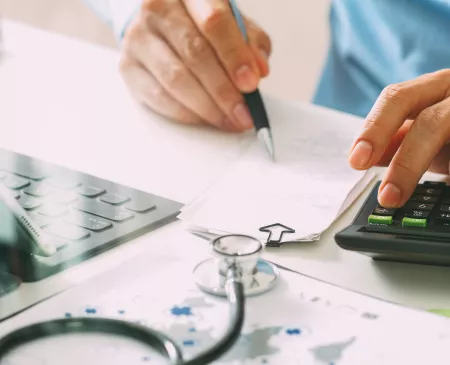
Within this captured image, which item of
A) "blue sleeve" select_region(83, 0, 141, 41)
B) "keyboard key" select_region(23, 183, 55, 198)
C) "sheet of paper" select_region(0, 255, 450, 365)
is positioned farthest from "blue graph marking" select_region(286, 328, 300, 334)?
"blue sleeve" select_region(83, 0, 141, 41)

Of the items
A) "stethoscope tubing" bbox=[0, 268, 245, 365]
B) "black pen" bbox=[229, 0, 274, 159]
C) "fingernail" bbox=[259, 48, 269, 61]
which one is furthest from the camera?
"fingernail" bbox=[259, 48, 269, 61]

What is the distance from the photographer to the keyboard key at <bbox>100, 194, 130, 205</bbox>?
0.56 metres

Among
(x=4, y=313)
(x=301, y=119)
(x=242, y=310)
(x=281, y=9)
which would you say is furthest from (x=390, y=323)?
(x=281, y=9)

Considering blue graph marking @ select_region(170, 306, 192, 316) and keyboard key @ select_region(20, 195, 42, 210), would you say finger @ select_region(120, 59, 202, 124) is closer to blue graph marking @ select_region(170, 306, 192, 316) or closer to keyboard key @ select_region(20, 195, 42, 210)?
keyboard key @ select_region(20, 195, 42, 210)


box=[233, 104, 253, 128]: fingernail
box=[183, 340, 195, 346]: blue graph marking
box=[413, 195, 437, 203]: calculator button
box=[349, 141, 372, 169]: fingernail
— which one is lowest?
box=[183, 340, 195, 346]: blue graph marking

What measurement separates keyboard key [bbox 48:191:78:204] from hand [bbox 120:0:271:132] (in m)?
0.23

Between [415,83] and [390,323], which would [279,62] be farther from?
[390,323]

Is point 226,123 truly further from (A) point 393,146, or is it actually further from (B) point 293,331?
(B) point 293,331

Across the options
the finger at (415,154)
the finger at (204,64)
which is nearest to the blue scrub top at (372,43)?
the finger at (204,64)

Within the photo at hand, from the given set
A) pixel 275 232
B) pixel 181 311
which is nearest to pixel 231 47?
pixel 275 232

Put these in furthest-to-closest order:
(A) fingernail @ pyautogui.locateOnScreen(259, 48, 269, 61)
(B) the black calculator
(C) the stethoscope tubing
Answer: (A) fingernail @ pyautogui.locateOnScreen(259, 48, 269, 61) < (B) the black calculator < (C) the stethoscope tubing

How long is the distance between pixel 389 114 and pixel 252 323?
24 cm

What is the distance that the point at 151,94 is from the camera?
0.78 meters

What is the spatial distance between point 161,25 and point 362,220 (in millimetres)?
371
